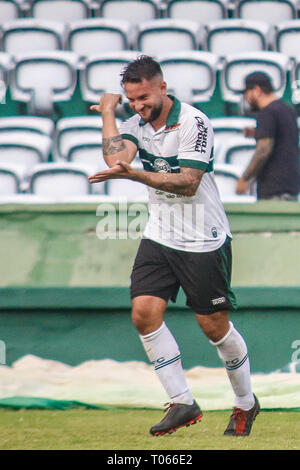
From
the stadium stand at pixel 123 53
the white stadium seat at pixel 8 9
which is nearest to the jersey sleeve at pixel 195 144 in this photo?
the stadium stand at pixel 123 53

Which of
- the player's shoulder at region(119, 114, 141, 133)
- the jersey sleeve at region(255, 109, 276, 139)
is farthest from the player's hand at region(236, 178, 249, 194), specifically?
the player's shoulder at region(119, 114, 141, 133)

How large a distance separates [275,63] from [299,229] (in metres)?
3.39

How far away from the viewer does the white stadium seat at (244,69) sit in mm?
8406

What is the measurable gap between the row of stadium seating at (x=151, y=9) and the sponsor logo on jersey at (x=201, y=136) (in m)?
5.64

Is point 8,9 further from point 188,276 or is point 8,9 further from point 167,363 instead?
point 167,363

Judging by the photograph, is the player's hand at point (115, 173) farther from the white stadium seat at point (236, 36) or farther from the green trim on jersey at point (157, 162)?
the white stadium seat at point (236, 36)

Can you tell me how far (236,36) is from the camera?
8.96 meters

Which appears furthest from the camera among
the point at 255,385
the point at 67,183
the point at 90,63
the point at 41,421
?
the point at 90,63

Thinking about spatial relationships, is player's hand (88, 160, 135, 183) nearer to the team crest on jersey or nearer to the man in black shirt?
the team crest on jersey

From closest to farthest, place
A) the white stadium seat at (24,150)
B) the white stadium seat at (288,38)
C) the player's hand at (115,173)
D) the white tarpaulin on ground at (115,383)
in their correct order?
the player's hand at (115,173), the white tarpaulin on ground at (115,383), the white stadium seat at (24,150), the white stadium seat at (288,38)

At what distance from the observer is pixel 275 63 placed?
27.5ft

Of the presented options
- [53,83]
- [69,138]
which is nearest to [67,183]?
[69,138]

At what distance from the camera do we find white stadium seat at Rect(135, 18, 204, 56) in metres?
8.90
